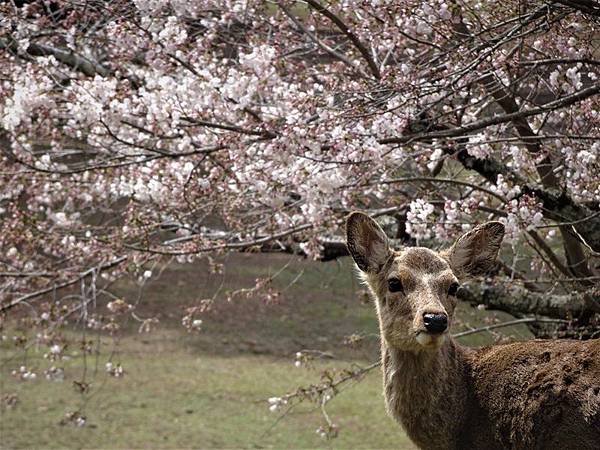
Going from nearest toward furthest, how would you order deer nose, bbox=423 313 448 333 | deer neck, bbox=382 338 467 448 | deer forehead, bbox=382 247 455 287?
deer nose, bbox=423 313 448 333 → deer forehead, bbox=382 247 455 287 → deer neck, bbox=382 338 467 448

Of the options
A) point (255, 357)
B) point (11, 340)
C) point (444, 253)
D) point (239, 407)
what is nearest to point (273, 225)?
point (444, 253)

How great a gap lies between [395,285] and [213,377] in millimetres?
7991

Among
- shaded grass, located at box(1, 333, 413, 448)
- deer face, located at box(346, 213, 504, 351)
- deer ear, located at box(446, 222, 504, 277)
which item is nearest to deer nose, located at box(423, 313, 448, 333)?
deer face, located at box(346, 213, 504, 351)

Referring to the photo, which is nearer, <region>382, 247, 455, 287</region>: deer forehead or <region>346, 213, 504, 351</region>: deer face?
<region>346, 213, 504, 351</region>: deer face

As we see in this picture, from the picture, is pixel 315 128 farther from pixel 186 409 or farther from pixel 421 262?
pixel 186 409

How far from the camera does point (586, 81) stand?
679cm

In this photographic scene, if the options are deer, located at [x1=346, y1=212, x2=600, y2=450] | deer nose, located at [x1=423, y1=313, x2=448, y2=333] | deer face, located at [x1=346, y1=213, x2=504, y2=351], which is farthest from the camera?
deer face, located at [x1=346, y1=213, x2=504, y2=351]

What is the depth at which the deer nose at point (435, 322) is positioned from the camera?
14.4 ft

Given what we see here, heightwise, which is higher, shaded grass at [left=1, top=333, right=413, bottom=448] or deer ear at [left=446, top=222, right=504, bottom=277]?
deer ear at [left=446, top=222, right=504, bottom=277]

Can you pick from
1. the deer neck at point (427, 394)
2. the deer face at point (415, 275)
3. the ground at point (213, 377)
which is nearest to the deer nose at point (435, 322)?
the deer face at point (415, 275)

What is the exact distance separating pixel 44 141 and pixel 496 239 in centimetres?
522

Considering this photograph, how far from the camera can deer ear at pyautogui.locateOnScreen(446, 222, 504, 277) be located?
500 cm

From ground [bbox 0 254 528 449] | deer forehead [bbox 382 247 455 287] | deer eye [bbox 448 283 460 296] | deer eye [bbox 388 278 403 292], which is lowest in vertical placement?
ground [bbox 0 254 528 449]

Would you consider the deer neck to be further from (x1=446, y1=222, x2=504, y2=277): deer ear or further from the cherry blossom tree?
the cherry blossom tree
